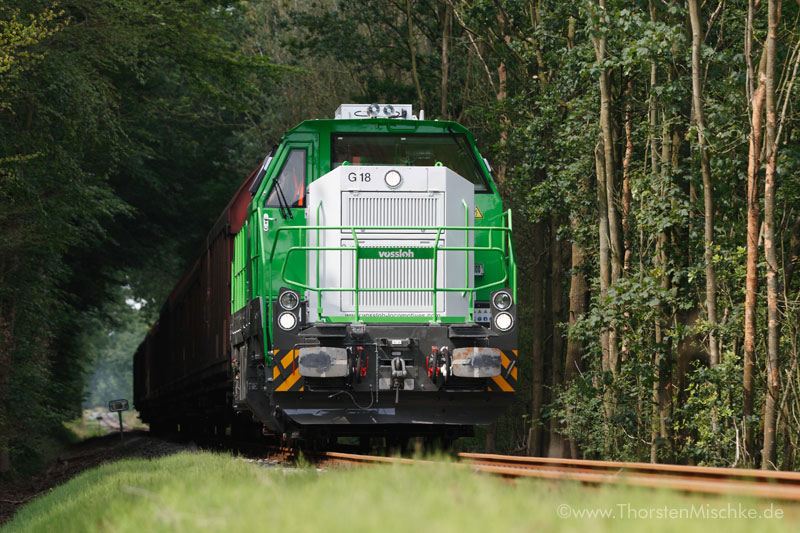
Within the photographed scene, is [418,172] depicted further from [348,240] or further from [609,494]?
[609,494]

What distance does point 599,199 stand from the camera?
1466cm

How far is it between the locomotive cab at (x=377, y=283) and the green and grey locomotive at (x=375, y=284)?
1 centimetres

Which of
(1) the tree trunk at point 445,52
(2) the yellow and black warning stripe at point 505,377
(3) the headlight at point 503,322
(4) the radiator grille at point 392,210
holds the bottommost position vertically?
(2) the yellow and black warning stripe at point 505,377

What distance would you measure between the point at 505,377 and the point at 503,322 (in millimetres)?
559

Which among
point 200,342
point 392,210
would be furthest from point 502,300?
point 200,342

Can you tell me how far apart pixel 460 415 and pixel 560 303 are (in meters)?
12.4

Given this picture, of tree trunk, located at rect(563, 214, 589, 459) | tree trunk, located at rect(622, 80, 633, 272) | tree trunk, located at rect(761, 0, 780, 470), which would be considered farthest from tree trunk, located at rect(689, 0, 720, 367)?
tree trunk, located at rect(563, 214, 589, 459)

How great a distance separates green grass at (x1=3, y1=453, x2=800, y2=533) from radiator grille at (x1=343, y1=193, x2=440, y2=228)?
466cm

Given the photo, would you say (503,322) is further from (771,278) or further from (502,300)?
(771,278)

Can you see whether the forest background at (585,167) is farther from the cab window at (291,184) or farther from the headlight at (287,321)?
the headlight at (287,321)

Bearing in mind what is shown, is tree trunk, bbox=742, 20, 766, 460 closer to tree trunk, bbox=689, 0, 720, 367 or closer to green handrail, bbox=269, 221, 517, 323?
tree trunk, bbox=689, 0, 720, 367

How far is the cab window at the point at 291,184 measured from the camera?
1122 centimetres

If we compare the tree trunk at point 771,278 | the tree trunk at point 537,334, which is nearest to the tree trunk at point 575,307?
the tree trunk at point 537,334

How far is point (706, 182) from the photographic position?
11742 mm
